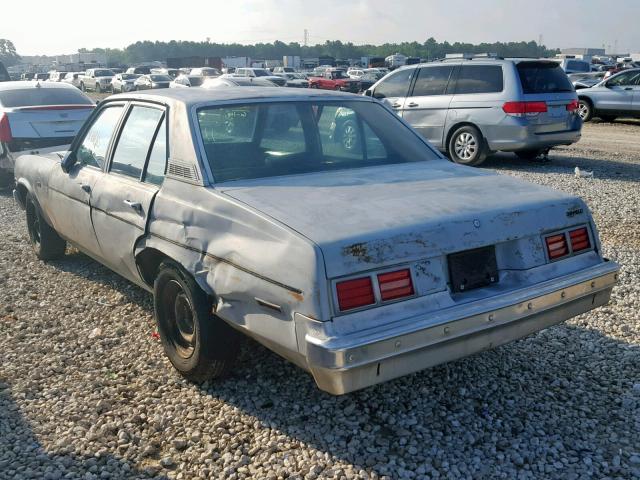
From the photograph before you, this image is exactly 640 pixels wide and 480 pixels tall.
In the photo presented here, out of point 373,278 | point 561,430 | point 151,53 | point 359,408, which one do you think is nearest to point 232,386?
point 359,408

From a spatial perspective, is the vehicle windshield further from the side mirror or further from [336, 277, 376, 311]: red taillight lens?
the side mirror

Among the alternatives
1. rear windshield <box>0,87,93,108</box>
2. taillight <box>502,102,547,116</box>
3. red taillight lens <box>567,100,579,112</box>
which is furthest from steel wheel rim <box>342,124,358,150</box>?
red taillight lens <box>567,100,579,112</box>

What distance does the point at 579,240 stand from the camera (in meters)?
3.59

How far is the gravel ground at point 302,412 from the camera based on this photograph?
3.10 meters

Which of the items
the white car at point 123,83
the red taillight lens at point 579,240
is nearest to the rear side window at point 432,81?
the red taillight lens at point 579,240

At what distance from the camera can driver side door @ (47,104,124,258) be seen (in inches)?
187

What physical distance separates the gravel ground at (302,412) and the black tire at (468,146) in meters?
6.80

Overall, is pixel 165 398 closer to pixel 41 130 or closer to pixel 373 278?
pixel 373 278

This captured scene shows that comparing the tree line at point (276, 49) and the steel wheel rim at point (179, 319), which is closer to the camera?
the steel wheel rim at point (179, 319)

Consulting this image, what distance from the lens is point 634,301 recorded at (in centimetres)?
509

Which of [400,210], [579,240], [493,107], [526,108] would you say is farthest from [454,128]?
[400,210]

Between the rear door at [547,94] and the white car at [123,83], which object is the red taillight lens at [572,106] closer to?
the rear door at [547,94]

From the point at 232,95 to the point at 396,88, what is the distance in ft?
29.8

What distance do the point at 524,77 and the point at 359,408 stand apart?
29.8ft
